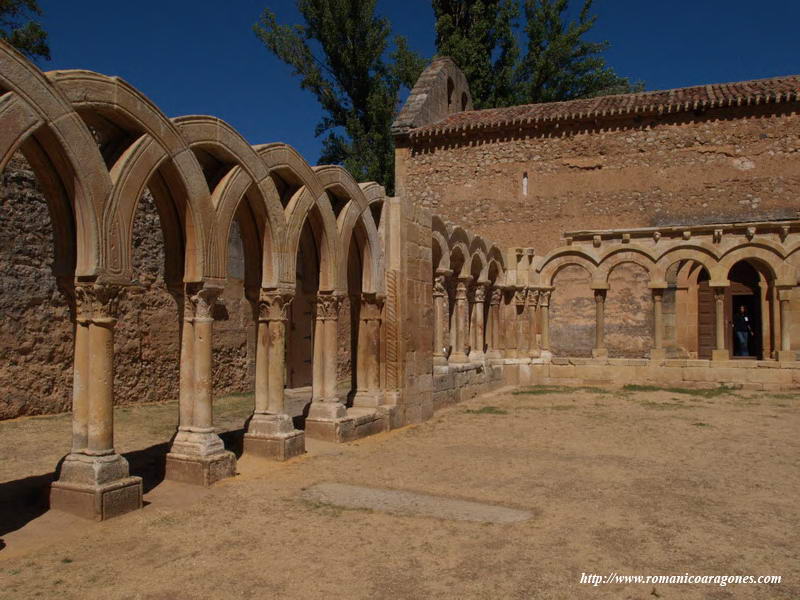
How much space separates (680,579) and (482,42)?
28.9 m

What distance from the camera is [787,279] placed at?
14.9m

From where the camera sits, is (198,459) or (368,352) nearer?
(198,459)

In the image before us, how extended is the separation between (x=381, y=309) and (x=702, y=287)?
49.8 ft

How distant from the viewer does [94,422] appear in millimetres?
5094

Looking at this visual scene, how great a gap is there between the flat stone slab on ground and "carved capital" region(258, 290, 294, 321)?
6.22 feet

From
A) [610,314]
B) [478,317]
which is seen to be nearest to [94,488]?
[478,317]

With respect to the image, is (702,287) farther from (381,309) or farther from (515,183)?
(381,309)

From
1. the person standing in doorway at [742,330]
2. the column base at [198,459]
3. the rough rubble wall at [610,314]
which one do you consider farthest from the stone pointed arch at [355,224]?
the person standing in doorway at [742,330]

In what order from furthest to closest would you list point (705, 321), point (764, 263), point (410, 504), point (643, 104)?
point (705, 321), point (643, 104), point (764, 263), point (410, 504)

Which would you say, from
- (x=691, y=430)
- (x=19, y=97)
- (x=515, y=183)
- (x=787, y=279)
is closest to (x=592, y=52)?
(x=515, y=183)

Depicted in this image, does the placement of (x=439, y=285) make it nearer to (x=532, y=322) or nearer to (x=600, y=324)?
(x=532, y=322)

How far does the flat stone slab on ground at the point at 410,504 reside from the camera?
5.20 metres

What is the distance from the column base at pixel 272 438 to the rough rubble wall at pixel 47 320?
4.08m

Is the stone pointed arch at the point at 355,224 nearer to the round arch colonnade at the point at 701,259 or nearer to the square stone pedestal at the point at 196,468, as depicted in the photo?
the square stone pedestal at the point at 196,468
